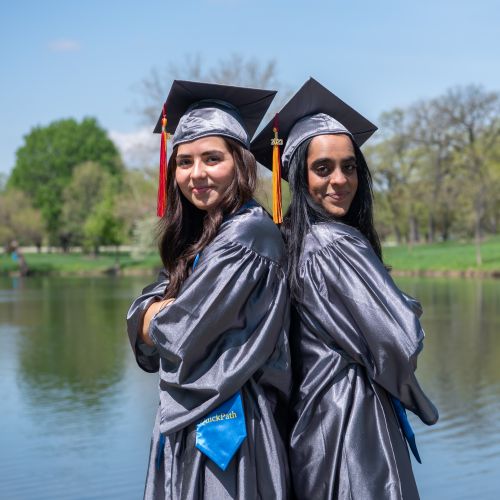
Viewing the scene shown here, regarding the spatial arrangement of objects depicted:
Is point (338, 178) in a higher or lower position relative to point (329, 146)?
lower

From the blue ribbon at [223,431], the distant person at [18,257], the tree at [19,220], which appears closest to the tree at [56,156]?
the tree at [19,220]

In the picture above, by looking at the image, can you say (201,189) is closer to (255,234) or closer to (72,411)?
(255,234)

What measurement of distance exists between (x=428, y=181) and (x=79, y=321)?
1172 inches

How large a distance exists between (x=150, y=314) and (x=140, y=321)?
0.19 ft

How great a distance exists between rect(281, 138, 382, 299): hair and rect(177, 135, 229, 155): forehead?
267 millimetres

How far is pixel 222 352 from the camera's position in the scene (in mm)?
2297

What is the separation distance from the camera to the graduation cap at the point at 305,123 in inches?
107

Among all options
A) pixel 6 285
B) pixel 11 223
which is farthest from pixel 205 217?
pixel 11 223

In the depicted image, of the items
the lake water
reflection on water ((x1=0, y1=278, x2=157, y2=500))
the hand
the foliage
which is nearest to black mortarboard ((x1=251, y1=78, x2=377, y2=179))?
the hand

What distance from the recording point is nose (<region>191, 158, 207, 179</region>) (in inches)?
100

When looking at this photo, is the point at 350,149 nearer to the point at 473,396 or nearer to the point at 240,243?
the point at 240,243

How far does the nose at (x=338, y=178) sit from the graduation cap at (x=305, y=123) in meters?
0.15

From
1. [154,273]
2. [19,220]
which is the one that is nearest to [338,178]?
[154,273]

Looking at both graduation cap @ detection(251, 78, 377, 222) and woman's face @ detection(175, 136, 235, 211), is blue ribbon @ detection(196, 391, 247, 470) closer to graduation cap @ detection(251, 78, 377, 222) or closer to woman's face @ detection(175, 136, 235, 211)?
woman's face @ detection(175, 136, 235, 211)
